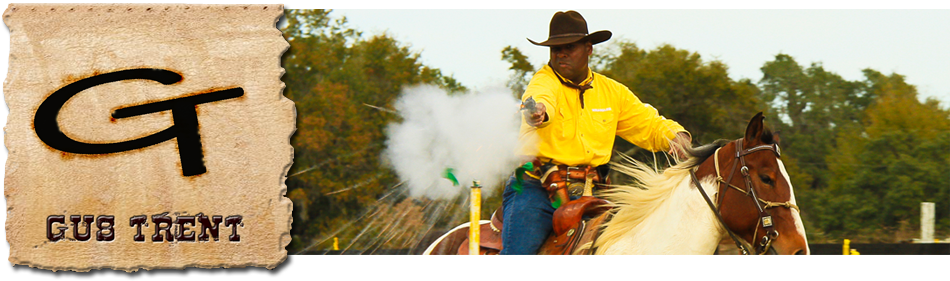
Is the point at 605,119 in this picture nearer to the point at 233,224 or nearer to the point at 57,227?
the point at 233,224

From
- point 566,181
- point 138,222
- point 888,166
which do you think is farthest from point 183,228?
point 888,166

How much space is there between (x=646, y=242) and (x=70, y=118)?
11.7ft

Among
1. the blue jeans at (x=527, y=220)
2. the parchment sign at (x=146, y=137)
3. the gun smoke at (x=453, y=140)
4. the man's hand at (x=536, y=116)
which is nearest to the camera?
the man's hand at (x=536, y=116)

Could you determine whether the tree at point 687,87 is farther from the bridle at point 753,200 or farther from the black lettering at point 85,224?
the black lettering at point 85,224

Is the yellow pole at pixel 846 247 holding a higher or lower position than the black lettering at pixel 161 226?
lower

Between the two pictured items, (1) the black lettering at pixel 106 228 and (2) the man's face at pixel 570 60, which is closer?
(2) the man's face at pixel 570 60

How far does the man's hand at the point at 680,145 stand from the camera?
13.4 feet

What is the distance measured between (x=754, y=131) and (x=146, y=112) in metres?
3.60

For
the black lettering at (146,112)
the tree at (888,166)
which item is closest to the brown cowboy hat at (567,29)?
the black lettering at (146,112)

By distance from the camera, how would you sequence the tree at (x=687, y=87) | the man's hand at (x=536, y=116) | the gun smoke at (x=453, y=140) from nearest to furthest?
1. the man's hand at (x=536, y=116)
2. the gun smoke at (x=453, y=140)
3. the tree at (x=687, y=87)

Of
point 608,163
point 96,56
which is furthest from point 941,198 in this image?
point 96,56

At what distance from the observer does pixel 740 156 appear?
12.2 ft

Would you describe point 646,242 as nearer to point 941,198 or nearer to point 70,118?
point 70,118

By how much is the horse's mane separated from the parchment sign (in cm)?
218
